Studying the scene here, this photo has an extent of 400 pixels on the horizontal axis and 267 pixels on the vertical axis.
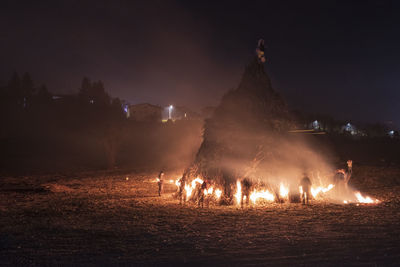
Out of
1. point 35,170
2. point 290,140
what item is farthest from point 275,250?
point 35,170

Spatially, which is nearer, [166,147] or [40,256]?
[40,256]

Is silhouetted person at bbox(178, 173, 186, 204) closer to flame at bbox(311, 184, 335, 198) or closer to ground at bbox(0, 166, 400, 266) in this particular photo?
ground at bbox(0, 166, 400, 266)

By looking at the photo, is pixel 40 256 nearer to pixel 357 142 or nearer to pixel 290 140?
pixel 290 140

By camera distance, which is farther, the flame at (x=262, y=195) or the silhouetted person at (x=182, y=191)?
the silhouetted person at (x=182, y=191)

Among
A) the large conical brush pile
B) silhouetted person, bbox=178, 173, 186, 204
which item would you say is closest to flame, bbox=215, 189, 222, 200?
the large conical brush pile

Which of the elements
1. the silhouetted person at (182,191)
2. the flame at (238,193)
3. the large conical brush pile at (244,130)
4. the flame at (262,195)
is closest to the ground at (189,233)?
the silhouetted person at (182,191)

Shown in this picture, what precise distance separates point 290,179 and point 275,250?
746 cm

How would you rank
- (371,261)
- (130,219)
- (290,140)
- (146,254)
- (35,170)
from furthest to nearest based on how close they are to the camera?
(35,170)
(290,140)
(130,219)
(146,254)
(371,261)

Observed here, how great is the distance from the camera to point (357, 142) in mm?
45812

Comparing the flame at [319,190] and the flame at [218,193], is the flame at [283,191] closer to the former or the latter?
the flame at [319,190]

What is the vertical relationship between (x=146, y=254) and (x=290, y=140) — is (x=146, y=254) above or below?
below

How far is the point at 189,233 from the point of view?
931 cm

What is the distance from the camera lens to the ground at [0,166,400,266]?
7273mm

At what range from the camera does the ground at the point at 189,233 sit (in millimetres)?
7273
